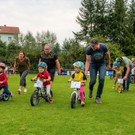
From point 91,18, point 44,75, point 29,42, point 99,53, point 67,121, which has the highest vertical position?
point 91,18

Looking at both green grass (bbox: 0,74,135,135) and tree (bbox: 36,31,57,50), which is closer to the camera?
green grass (bbox: 0,74,135,135)

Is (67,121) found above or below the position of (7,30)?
below

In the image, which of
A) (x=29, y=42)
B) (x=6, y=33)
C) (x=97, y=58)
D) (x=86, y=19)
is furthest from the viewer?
(x=6, y=33)

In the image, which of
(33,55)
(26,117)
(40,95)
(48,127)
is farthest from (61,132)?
(33,55)

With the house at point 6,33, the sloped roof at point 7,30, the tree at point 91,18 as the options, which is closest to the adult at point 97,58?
the tree at point 91,18

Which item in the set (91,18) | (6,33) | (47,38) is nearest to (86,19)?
(91,18)

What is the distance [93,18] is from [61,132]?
49.0 metres

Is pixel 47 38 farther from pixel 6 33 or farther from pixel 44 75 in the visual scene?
pixel 44 75

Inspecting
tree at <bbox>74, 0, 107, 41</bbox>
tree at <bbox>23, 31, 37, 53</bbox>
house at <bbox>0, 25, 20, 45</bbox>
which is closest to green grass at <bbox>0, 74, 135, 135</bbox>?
tree at <bbox>23, 31, 37, 53</bbox>

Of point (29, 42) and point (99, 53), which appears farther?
point (29, 42)

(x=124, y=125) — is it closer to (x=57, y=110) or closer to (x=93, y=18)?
(x=57, y=110)

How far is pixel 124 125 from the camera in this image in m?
4.41

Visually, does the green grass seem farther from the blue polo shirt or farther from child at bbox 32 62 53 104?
the blue polo shirt

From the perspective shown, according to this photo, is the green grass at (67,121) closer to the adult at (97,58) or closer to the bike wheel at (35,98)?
the bike wheel at (35,98)
